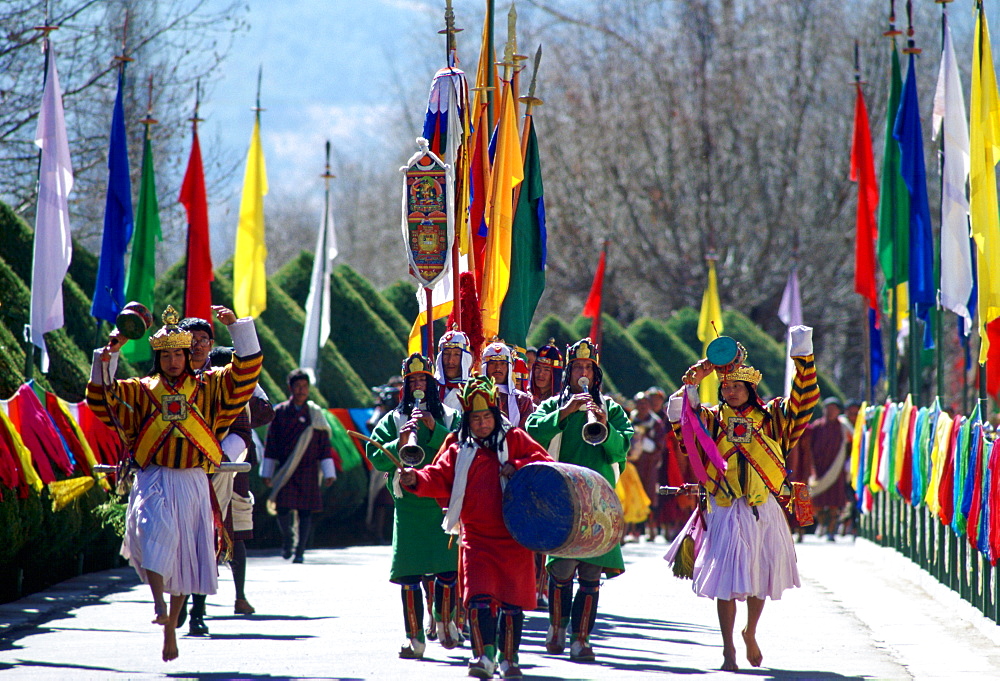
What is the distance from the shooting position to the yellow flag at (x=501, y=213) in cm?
1331

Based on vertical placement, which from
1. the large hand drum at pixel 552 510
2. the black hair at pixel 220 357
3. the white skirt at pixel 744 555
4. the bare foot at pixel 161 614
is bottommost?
the bare foot at pixel 161 614

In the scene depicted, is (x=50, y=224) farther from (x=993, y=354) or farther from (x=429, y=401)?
(x=993, y=354)

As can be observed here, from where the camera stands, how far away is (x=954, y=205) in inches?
525

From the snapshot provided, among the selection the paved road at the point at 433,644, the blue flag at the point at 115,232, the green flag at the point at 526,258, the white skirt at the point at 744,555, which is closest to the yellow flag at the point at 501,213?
the green flag at the point at 526,258

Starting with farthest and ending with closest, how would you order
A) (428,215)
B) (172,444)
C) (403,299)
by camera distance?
(403,299), (428,215), (172,444)

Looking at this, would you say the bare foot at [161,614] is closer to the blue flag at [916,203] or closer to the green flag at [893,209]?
the blue flag at [916,203]

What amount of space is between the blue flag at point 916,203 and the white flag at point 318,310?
7.84 m

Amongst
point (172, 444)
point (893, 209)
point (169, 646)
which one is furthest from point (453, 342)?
point (893, 209)

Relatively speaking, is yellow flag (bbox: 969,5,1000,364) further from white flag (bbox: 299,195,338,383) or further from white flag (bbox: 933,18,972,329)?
white flag (bbox: 299,195,338,383)

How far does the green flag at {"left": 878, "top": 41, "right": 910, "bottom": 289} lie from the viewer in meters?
17.3

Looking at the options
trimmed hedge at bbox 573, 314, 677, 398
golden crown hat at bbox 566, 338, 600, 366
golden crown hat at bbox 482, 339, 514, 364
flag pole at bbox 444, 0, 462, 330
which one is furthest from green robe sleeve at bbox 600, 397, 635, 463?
trimmed hedge at bbox 573, 314, 677, 398

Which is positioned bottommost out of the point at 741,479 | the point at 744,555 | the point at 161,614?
the point at 161,614

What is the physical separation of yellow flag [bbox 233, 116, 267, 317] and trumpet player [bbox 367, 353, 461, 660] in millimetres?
10694

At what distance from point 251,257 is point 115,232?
419cm
